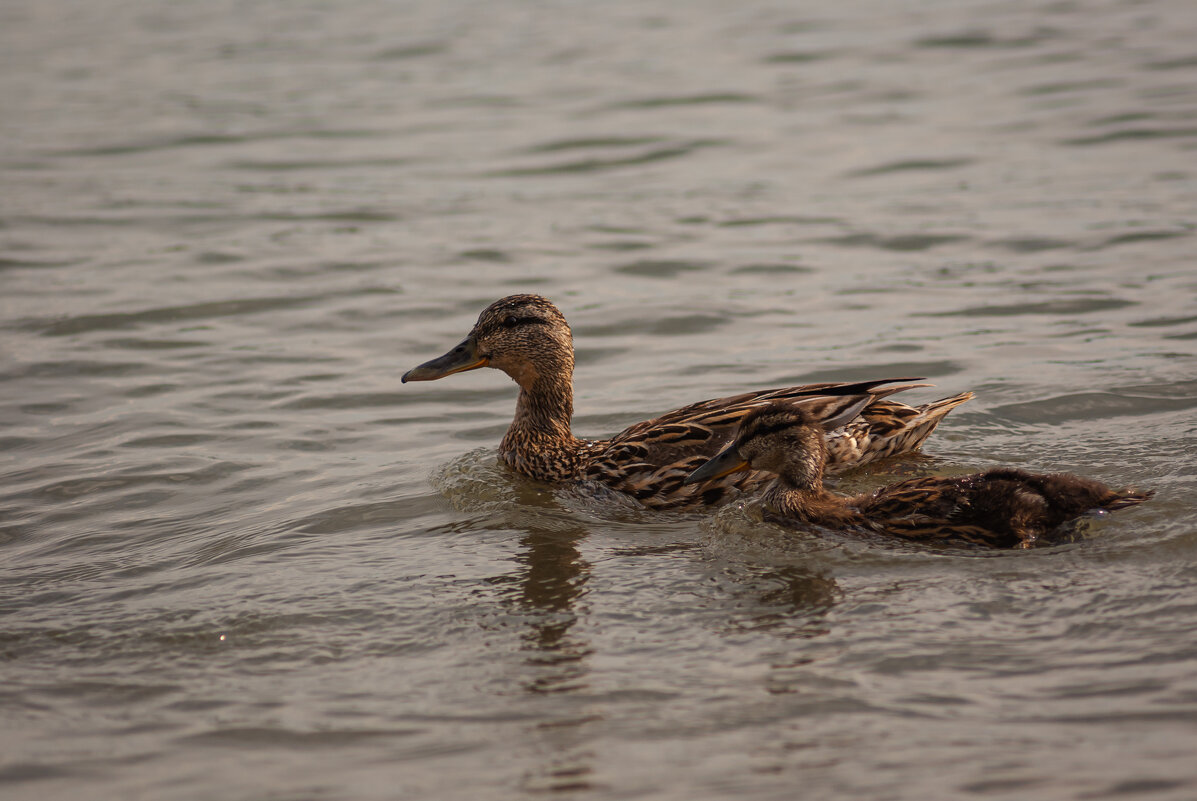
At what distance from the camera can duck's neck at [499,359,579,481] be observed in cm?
824

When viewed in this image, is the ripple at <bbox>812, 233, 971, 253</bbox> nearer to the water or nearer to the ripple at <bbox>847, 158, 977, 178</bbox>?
the water

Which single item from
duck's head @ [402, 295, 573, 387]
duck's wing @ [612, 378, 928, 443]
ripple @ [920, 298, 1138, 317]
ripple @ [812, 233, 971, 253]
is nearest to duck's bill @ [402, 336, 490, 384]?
duck's head @ [402, 295, 573, 387]

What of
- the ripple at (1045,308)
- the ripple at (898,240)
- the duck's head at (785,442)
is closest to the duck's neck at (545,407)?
the duck's head at (785,442)

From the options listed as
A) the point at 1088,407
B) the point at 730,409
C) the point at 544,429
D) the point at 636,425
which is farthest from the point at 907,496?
the point at 1088,407

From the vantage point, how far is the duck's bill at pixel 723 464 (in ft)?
23.7

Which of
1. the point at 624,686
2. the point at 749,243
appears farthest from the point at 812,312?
the point at 624,686

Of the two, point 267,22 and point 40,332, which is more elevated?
point 267,22

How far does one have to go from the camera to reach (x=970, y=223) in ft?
42.9

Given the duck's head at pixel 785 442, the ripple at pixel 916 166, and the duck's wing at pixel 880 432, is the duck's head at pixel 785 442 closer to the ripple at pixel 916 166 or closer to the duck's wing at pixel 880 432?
the duck's wing at pixel 880 432

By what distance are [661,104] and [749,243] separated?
6.21 metres

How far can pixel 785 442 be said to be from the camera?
715cm

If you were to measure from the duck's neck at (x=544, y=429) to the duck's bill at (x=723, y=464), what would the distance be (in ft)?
3.85

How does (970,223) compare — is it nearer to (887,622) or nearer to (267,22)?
(887,622)

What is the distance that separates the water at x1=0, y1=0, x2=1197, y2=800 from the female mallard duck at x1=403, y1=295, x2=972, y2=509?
0.22 metres
